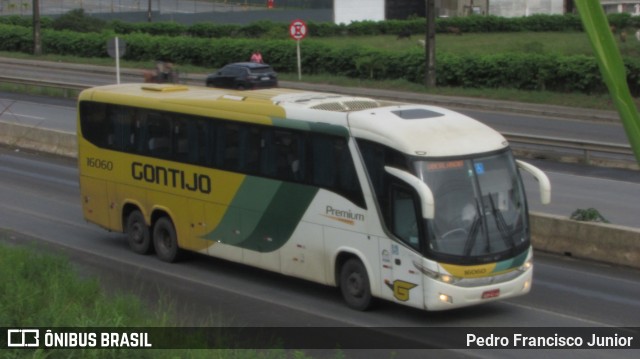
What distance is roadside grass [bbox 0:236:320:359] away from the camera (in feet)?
22.5

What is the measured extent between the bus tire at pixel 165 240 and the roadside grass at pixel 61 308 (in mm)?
4440

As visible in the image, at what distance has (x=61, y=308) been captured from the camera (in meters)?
8.29

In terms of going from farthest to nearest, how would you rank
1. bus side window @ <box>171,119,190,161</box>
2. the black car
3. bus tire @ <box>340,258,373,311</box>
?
1. the black car
2. bus side window @ <box>171,119,190,161</box>
3. bus tire @ <box>340,258,373,311</box>

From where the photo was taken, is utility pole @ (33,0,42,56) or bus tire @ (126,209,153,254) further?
utility pole @ (33,0,42,56)

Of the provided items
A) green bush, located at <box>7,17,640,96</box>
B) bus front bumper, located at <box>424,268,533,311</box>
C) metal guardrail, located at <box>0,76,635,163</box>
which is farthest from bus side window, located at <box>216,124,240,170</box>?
green bush, located at <box>7,17,640,96</box>

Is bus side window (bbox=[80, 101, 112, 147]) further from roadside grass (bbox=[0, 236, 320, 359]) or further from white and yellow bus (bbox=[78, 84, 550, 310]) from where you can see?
roadside grass (bbox=[0, 236, 320, 359])

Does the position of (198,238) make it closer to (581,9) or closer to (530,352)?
(530,352)

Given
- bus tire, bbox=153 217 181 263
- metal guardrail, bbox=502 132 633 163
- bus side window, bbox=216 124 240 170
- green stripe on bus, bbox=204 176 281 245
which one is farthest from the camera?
metal guardrail, bbox=502 132 633 163

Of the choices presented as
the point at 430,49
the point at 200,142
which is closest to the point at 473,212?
the point at 200,142

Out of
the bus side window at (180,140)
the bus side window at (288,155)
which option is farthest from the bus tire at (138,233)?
the bus side window at (288,155)

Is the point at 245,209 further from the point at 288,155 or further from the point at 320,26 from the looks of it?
the point at 320,26

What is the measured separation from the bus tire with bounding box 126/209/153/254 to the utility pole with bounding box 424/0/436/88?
25846 mm

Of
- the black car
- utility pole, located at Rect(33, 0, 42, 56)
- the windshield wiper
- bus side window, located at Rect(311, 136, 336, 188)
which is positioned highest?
utility pole, located at Rect(33, 0, 42, 56)

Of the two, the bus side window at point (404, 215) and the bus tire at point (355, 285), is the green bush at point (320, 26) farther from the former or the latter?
the bus side window at point (404, 215)
